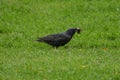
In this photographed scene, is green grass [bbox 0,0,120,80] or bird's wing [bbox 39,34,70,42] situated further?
bird's wing [bbox 39,34,70,42]

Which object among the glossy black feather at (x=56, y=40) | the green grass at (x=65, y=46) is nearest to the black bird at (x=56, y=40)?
the glossy black feather at (x=56, y=40)

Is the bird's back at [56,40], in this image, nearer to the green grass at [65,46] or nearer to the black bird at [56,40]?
the black bird at [56,40]

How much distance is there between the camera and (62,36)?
13203mm

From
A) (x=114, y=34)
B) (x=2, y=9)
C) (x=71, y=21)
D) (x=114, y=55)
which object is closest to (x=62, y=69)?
(x=114, y=55)

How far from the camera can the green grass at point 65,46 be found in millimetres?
10234

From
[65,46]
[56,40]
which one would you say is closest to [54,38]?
[56,40]

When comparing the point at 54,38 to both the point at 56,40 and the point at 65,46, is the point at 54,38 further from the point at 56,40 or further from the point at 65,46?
the point at 65,46

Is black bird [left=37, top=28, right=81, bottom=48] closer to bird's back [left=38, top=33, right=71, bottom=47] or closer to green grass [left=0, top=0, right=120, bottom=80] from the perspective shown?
bird's back [left=38, top=33, right=71, bottom=47]

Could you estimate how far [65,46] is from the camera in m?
13.6

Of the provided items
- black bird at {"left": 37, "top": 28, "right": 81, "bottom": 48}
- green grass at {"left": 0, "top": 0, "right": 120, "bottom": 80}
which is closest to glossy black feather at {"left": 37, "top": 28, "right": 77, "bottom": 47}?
black bird at {"left": 37, "top": 28, "right": 81, "bottom": 48}

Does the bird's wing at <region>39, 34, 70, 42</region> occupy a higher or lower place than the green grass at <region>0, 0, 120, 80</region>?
higher

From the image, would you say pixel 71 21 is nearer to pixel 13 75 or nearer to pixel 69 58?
pixel 69 58

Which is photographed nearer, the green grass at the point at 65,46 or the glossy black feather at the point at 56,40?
the green grass at the point at 65,46

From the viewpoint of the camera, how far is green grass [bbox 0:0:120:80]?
10.2 m
